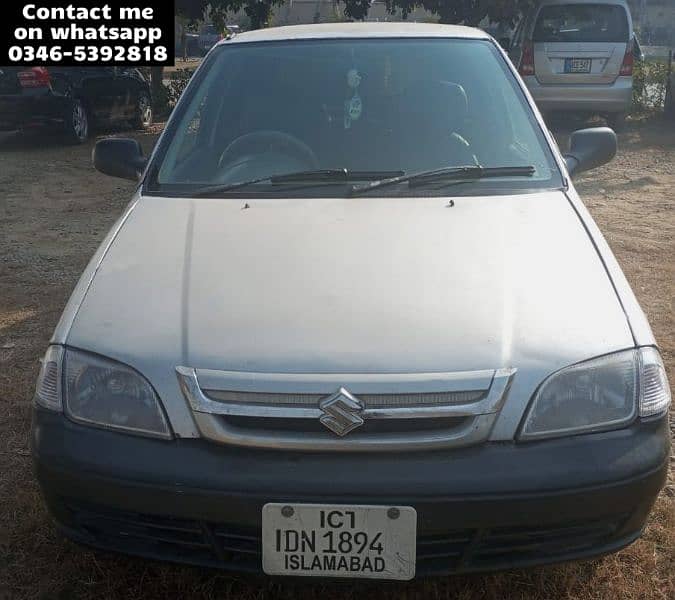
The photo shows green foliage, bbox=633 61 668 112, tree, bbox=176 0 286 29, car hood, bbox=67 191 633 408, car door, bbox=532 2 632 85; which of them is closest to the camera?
car hood, bbox=67 191 633 408

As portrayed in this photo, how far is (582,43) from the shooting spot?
10.4 meters

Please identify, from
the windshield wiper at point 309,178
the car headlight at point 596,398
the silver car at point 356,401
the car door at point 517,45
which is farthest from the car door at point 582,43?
the car headlight at point 596,398

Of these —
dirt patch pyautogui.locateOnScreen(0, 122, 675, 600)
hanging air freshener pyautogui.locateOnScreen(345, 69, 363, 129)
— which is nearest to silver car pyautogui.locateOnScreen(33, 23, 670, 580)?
dirt patch pyautogui.locateOnScreen(0, 122, 675, 600)

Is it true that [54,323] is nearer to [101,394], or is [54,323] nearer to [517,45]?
[101,394]

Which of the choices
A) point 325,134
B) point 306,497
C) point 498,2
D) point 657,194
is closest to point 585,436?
point 306,497

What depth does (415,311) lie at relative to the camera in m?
2.10

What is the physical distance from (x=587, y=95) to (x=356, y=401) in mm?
9628

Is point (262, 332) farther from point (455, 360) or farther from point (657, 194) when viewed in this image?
point (657, 194)

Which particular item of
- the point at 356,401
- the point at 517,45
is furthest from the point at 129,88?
the point at 356,401

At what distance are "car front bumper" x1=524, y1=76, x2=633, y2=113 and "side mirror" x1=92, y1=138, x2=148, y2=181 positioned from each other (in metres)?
8.10

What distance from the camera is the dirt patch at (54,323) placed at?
2.36 meters

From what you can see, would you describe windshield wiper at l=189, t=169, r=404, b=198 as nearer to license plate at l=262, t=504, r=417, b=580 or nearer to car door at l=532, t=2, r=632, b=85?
license plate at l=262, t=504, r=417, b=580

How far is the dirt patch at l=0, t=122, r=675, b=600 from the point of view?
2.36 meters

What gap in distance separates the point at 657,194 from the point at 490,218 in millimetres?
5715
